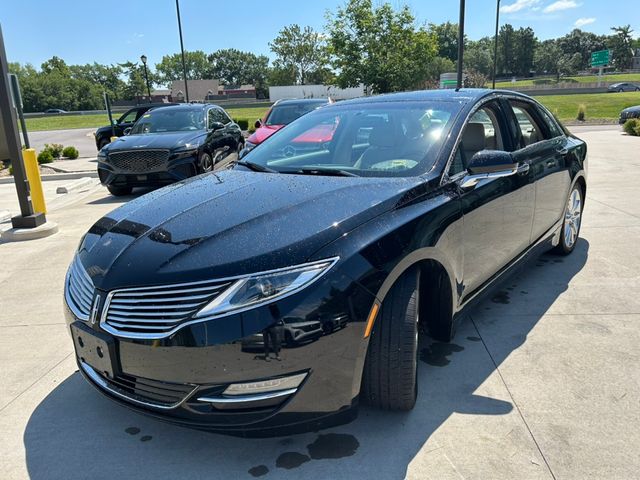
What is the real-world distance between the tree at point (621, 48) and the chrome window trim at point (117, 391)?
493 ft

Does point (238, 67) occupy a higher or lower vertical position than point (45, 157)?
higher

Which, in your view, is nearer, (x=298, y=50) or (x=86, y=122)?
(x=86, y=122)

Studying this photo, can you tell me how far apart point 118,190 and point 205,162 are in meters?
1.89

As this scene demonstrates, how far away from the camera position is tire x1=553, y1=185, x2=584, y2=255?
4.81 m

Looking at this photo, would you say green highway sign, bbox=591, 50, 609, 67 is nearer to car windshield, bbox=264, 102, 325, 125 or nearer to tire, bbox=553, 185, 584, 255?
car windshield, bbox=264, 102, 325, 125

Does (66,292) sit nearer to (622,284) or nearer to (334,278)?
(334,278)

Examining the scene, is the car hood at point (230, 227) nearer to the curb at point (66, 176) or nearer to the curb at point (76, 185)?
the curb at point (76, 185)

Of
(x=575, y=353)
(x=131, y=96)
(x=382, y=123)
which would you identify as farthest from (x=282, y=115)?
(x=131, y=96)

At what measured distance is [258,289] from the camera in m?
2.03

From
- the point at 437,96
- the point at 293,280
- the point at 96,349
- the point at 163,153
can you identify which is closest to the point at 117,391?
the point at 96,349

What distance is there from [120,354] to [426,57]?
91.5 feet

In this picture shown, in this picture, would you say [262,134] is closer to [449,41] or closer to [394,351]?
[394,351]

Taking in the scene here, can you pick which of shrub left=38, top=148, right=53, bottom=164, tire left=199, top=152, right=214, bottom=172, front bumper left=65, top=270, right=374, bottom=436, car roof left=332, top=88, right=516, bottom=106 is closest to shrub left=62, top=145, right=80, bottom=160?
shrub left=38, top=148, right=53, bottom=164

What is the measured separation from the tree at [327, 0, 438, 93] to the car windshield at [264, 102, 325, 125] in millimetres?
16699
